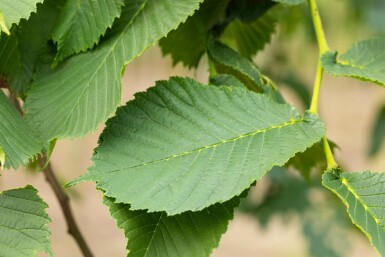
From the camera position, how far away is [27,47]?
0.65 meters

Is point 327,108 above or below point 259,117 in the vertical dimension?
above

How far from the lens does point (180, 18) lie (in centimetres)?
61

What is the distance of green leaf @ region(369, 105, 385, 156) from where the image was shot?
67.9 inches

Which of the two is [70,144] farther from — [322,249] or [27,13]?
[27,13]

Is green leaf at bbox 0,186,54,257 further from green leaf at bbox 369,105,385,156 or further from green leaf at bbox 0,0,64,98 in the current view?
green leaf at bbox 369,105,385,156

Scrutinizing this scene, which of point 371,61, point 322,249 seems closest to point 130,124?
point 371,61

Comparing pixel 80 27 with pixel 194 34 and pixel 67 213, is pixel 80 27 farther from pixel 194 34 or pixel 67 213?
pixel 67 213

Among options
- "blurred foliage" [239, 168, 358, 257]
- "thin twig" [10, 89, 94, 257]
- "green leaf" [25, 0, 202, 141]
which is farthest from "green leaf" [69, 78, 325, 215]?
"blurred foliage" [239, 168, 358, 257]

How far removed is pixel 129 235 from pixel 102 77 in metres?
0.13

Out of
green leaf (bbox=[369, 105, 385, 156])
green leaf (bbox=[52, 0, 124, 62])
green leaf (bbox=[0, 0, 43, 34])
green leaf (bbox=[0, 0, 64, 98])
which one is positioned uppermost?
green leaf (bbox=[369, 105, 385, 156])

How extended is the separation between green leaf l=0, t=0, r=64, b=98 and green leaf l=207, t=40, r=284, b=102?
0.17 metres

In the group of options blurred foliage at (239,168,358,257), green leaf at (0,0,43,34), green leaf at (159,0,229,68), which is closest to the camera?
green leaf at (0,0,43,34)

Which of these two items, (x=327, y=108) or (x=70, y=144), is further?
(x=327, y=108)

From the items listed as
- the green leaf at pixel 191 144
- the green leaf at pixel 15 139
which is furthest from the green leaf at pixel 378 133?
the green leaf at pixel 15 139
